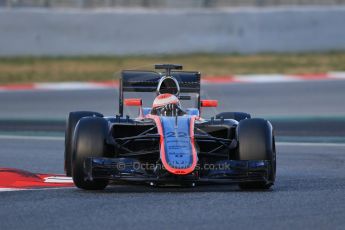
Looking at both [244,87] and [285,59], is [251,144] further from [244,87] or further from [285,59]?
[285,59]

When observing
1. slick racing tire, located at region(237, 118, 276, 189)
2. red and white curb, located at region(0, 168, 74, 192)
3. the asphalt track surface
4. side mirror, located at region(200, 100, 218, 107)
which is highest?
side mirror, located at region(200, 100, 218, 107)

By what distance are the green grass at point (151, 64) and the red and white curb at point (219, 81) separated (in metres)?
0.59

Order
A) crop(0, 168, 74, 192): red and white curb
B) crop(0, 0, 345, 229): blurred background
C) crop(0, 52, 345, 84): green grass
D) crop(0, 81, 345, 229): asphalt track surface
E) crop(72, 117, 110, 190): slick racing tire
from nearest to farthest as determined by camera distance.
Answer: crop(0, 81, 345, 229): asphalt track surface, crop(0, 0, 345, 229): blurred background, crop(72, 117, 110, 190): slick racing tire, crop(0, 168, 74, 192): red and white curb, crop(0, 52, 345, 84): green grass

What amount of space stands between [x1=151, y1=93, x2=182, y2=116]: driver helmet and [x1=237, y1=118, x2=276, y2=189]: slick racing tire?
2.97ft

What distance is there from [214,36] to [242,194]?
16574mm

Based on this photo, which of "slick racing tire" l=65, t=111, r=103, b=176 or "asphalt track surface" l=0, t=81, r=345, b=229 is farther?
"slick racing tire" l=65, t=111, r=103, b=176

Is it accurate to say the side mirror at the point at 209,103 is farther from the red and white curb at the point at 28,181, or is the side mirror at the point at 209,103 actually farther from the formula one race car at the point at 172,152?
the red and white curb at the point at 28,181

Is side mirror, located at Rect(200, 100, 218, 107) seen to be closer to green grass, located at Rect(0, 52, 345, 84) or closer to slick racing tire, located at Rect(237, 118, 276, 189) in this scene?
slick racing tire, located at Rect(237, 118, 276, 189)

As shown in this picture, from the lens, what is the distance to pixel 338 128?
1647cm

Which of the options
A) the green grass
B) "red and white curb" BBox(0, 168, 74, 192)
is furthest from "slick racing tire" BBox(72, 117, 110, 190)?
the green grass

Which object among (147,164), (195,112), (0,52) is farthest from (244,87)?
(147,164)

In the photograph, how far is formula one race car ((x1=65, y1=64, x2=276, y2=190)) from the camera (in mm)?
9766

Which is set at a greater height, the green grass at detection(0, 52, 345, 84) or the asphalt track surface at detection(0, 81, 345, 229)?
the green grass at detection(0, 52, 345, 84)

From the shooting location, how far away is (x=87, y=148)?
32.4 feet
